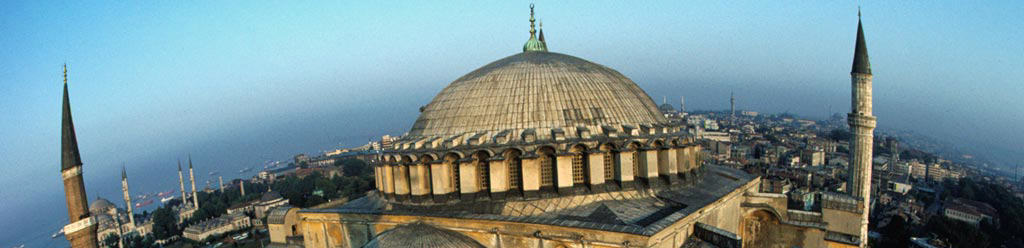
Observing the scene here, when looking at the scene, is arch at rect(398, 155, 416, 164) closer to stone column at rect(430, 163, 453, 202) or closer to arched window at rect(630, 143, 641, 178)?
stone column at rect(430, 163, 453, 202)

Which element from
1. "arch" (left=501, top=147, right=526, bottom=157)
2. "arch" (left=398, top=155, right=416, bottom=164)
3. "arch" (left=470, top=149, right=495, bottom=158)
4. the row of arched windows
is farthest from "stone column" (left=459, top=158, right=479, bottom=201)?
"arch" (left=398, top=155, right=416, bottom=164)

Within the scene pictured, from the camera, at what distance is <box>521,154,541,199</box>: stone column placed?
15.4 metres

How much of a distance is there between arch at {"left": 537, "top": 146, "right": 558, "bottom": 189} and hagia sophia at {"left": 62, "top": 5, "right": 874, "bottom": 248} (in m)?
0.03

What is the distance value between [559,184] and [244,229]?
228 ft

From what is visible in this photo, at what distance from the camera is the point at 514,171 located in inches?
628

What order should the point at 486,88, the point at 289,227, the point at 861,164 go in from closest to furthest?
the point at 486,88, the point at 289,227, the point at 861,164

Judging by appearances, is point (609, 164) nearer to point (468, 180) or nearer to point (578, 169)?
point (578, 169)

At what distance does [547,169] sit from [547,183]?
0.47 metres

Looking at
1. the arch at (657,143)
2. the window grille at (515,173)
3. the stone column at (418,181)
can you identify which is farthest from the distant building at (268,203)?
the arch at (657,143)

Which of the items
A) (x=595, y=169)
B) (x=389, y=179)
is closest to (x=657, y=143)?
(x=595, y=169)

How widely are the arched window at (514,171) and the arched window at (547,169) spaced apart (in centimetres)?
76

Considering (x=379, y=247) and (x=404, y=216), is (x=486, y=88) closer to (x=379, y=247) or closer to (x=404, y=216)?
(x=404, y=216)

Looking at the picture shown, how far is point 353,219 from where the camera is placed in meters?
16.8

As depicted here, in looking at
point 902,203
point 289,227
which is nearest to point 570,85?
point 289,227
